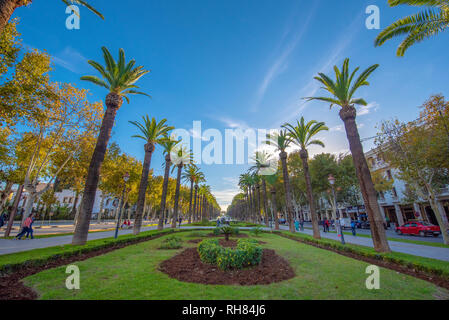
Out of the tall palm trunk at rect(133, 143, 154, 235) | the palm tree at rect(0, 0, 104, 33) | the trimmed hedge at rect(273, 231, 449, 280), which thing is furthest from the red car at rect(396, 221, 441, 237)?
the palm tree at rect(0, 0, 104, 33)

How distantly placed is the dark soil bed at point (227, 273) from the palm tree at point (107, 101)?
24.4 feet

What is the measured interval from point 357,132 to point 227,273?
39.9 ft

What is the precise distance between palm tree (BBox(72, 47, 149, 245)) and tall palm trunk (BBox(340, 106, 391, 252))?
16410mm

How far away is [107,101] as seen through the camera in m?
13.5

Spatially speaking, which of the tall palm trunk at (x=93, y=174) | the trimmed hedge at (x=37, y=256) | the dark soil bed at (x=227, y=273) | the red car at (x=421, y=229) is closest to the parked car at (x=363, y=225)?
the red car at (x=421, y=229)

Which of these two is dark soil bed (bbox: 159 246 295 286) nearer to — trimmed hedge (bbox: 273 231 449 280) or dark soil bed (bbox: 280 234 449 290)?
dark soil bed (bbox: 280 234 449 290)

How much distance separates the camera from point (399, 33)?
415 inches

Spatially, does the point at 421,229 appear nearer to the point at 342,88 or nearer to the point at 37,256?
the point at 342,88

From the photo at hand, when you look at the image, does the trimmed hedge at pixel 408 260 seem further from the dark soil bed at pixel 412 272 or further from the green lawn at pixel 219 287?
the green lawn at pixel 219 287

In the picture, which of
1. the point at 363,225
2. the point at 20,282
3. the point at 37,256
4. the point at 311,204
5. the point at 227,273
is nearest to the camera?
the point at 20,282

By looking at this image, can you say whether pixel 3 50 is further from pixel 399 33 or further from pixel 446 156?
pixel 446 156

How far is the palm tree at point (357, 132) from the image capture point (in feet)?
34.2

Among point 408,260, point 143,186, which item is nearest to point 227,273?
point 408,260
